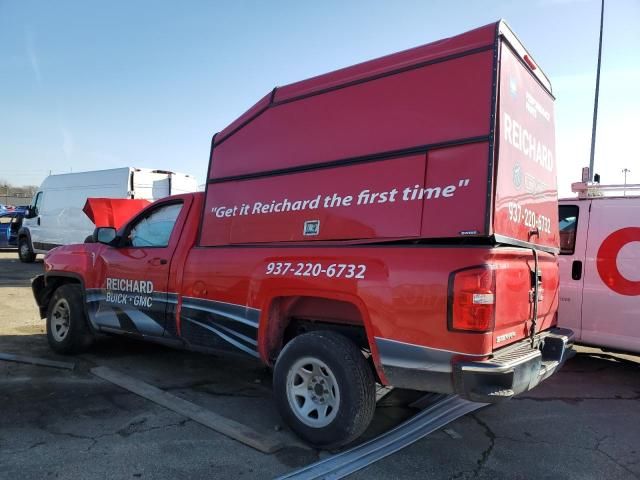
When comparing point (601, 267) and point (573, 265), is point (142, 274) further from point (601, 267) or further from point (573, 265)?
point (601, 267)

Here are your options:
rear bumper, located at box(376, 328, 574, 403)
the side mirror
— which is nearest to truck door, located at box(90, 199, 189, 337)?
the side mirror

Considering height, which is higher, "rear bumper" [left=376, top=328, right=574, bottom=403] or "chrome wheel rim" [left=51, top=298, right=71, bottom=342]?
"rear bumper" [left=376, top=328, right=574, bottom=403]

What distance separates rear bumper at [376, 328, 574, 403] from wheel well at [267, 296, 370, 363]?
0.43m

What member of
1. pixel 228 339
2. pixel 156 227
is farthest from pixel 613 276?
pixel 156 227

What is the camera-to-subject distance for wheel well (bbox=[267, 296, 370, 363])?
12.1 ft

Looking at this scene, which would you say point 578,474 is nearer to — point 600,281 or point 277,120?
point 600,281

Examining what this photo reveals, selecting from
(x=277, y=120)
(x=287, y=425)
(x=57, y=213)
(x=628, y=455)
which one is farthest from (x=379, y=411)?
(x=57, y=213)

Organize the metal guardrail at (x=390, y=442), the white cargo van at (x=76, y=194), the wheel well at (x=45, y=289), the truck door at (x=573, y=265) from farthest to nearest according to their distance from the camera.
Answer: the white cargo van at (x=76, y=194)
the wheel well at (x=45, y=289)
the truck door at (x=573, y=265)
the metal guardrail at (x=390, y=442)

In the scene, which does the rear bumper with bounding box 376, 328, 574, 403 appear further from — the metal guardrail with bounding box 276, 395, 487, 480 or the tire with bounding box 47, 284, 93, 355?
the tire with bounding box 47, 284, 93, 355

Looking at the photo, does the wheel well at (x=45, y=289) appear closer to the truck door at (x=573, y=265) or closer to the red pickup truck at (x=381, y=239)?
the red pickup truck at (x=381, y=239)

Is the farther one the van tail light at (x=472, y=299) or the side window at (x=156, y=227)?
the side window at (x=156, y=227)

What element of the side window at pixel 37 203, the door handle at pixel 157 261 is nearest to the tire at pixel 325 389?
the door handle at pixel 157 261

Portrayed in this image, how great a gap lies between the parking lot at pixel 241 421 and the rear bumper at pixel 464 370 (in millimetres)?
607

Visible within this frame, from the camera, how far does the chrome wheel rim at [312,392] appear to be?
11.5ft
